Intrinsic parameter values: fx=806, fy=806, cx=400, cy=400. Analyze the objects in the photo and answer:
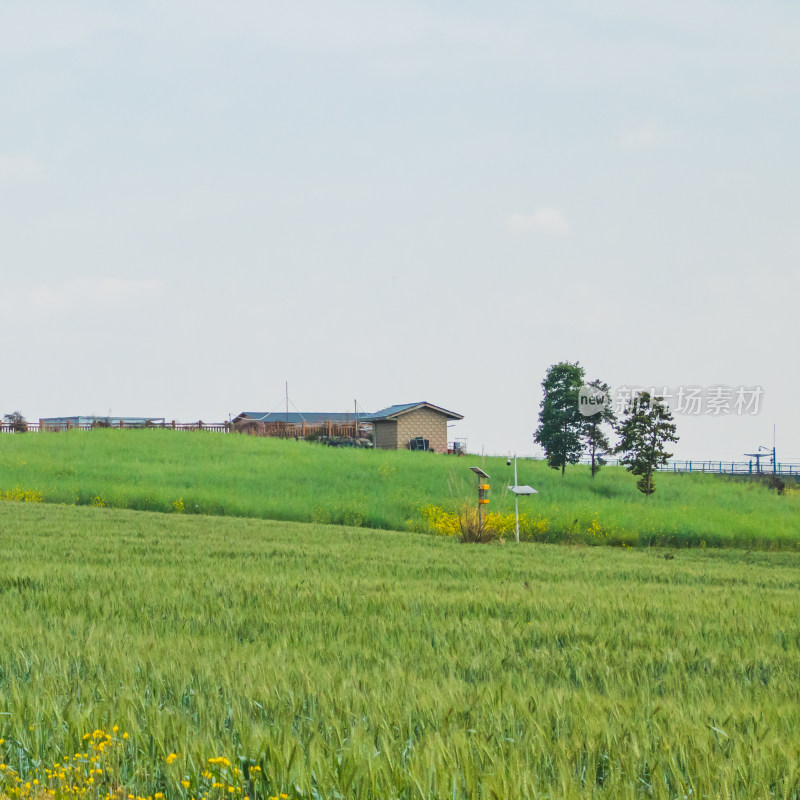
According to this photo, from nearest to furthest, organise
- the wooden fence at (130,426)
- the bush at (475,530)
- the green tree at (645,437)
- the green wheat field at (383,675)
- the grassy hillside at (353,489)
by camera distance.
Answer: the green wheat field at (383,675)
the bush at (475,530)
the grassy hillside at (353,489)
the green tree at (645,437)
the wooden fence at (130,426)

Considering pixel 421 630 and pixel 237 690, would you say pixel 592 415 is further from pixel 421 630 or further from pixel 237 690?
pixel 237 690

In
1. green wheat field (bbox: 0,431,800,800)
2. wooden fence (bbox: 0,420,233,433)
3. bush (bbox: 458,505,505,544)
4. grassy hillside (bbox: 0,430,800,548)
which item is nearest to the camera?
green wheat field (bbox: 0,431,800,800)

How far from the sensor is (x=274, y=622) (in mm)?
6461

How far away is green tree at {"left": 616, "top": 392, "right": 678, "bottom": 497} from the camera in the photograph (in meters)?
32.4

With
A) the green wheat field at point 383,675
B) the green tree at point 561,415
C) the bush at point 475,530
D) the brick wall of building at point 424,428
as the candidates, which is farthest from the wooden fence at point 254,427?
the green wheat field at point 383,675

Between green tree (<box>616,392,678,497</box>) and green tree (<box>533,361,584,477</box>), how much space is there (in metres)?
4.66

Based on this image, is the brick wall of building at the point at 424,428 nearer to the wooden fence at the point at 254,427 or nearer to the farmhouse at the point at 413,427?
the farmhouse at the point at 413,427

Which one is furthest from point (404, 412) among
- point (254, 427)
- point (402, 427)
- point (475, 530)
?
point (475, 530)

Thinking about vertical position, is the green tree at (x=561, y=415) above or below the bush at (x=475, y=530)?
above

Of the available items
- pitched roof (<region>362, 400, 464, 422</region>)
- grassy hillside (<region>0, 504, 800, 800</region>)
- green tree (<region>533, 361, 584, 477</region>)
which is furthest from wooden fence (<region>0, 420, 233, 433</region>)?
grassy hillside (<region>0, 504, 800, 800</region>)

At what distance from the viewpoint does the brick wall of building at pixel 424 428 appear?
181 ft

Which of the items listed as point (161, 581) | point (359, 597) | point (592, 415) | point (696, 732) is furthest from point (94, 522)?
point (592, 415)

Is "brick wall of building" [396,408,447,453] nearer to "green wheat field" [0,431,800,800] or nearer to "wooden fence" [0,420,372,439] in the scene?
"wooden fence" [0,420,372,439]

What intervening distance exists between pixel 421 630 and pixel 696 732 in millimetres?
2980
